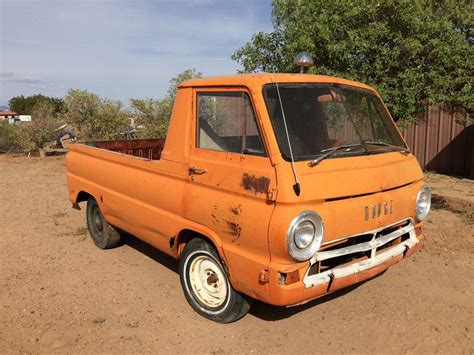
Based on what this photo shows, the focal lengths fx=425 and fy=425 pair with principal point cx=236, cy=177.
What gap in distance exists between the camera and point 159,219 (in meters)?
4.05

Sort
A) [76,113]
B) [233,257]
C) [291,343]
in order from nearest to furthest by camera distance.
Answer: [233,257], [291,343], [76,113]

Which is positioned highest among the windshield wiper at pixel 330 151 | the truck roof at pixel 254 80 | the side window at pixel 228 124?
the truck roof at pixel 254 80

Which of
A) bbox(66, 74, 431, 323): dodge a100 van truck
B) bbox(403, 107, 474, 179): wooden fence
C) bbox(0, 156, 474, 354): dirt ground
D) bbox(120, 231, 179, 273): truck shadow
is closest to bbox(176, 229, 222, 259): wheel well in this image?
bbox(66, 74, 431, 323): dodge a100 van truck

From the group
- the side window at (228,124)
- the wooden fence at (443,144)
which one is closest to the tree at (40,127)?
the wooden fence at (443,144)

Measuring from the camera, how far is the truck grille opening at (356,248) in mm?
3125

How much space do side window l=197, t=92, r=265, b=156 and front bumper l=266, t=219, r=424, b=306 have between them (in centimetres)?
94

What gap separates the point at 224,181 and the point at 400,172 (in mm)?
1556

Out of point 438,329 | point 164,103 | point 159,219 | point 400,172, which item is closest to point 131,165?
point 159,219

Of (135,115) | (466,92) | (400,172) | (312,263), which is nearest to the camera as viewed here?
(312,263)

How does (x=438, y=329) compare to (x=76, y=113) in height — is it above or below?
below

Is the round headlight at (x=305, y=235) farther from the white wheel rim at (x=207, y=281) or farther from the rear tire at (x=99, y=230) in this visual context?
the rear tire at (x=99, y=230)

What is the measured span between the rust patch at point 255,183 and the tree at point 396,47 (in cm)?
304

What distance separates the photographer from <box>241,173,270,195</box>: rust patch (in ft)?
9.91

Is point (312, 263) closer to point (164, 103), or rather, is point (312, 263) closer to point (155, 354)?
point (155, 354)
